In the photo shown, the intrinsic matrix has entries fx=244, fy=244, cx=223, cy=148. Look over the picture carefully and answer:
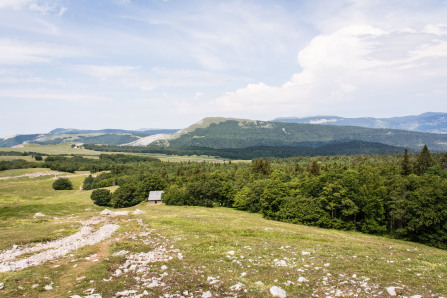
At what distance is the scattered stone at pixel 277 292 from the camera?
14.1 m

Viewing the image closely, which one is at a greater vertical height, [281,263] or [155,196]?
[281,263]

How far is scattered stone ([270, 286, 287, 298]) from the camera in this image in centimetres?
1406

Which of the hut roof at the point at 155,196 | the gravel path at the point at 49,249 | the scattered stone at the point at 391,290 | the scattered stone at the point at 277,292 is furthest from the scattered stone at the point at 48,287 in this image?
the hut roof at the point at 155,196

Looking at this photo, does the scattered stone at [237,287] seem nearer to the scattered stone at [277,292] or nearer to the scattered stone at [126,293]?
the scattered stone at [277,292]

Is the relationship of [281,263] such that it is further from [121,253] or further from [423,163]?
[423,163]

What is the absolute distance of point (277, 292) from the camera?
14211mm

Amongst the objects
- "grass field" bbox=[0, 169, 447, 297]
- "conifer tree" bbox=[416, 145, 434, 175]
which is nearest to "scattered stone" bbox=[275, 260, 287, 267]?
"grass field" bbox=[0, 169, 447, 297]

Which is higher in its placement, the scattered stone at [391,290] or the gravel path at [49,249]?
the scattered stone at [391,290]

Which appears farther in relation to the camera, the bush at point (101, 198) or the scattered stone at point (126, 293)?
the bush at point (101, 198)

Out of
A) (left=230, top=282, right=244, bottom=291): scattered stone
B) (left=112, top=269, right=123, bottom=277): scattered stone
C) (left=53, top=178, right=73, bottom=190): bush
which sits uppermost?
(left=230, top=282, right=244, bottom=291): scattered stone

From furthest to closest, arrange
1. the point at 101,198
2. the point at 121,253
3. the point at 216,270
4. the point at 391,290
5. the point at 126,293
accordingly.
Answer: the point at 101,198, the point at 121,253, the point at 216,270, the point at 126,293, the point at 391,290

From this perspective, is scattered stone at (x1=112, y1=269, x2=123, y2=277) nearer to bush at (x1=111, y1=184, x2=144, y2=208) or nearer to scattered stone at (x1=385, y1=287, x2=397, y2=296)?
scattered stone at (x1=385, y1=287, x2=397, y2=296)

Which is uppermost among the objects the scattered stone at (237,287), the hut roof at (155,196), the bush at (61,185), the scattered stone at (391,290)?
the scattered stone at (391,290)

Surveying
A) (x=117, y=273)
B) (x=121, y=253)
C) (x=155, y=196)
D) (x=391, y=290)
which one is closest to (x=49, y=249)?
(x=121, y=253)
